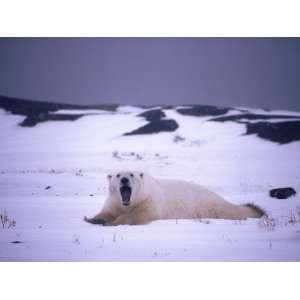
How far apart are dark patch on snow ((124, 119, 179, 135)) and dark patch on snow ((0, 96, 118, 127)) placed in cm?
60

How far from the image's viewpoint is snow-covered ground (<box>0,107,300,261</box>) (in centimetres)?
493

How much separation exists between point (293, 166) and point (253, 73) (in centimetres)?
156

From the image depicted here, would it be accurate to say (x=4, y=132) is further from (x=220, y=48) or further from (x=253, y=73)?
(x=253, y=73)

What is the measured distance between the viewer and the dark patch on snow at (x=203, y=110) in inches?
258

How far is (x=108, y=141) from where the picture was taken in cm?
610

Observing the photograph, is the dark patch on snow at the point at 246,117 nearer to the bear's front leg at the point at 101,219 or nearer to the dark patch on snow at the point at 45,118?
the dark patch on snow at the point at 45,118

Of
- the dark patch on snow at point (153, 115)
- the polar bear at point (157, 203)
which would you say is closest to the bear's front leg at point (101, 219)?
the polar bear at point (157, 203)

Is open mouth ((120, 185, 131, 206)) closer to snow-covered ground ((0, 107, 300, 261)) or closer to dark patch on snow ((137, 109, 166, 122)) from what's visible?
snow-covered ground ((0, 107, 300, 261))

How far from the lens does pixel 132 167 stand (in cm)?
635

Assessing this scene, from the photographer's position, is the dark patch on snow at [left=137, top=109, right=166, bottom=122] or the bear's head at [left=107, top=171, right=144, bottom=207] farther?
the dark patch on snow at [left=137, top=109, right=166, bottom=122]

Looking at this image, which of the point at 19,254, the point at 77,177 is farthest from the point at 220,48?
the point at 19,254

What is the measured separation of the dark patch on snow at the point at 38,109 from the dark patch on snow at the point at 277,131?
2329 mm

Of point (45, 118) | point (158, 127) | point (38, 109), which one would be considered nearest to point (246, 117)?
point (158, 127)

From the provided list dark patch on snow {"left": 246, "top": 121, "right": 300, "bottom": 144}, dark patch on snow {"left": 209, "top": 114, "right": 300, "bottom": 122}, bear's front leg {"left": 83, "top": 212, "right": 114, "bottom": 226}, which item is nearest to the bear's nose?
bear's front leg {"left": 83, "top": 212, "right": 114, "bottom": 226}
